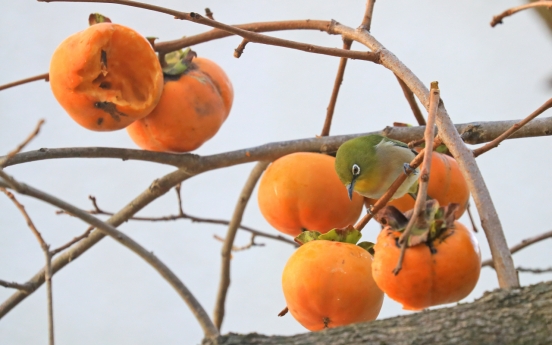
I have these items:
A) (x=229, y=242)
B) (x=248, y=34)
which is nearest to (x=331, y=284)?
(x=248, y=34)

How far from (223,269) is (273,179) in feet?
1.62

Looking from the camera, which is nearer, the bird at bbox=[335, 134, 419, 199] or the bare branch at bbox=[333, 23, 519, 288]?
the bare branch at bbox=[333, 23, 519, 288]

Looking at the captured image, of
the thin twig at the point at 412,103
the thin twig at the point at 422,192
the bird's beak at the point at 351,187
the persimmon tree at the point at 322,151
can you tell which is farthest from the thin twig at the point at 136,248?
the thin twig at the point at 412,103

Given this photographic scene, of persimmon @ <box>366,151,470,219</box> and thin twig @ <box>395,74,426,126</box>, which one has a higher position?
thin twig @ <box>395,74,426,126</box>

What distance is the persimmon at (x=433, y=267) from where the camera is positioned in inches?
22.8

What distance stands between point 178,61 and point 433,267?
76 cm

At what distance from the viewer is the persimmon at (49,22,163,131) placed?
1.00 metres

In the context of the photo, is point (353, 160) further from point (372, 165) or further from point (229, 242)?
point (229, 242)

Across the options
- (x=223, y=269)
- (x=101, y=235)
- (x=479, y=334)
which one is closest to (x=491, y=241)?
(x=479, y=334)

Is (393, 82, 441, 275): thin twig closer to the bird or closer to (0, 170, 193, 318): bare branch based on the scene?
the bird

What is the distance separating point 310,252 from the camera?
0.78 m

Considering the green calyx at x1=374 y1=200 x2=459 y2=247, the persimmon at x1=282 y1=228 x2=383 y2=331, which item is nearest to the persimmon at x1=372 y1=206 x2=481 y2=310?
the green calyx at x1=374 y1=200 x2=459 y2=247

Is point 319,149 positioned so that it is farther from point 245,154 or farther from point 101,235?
point 101,235

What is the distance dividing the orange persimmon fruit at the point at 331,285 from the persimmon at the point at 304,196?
238 millimetres
